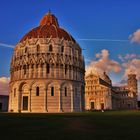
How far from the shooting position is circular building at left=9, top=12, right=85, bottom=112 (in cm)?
5747

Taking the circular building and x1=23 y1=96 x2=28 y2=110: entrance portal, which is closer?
the circular building

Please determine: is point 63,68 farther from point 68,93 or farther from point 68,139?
point 68,139

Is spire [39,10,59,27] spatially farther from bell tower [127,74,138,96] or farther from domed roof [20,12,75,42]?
bell tower [127,74,138,96]

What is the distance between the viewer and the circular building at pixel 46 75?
57.5 metres

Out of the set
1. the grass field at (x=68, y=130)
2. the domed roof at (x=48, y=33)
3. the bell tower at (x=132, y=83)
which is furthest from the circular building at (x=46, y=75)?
the bell tower at (x=132, y=83)

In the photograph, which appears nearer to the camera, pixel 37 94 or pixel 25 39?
pixel 37 94

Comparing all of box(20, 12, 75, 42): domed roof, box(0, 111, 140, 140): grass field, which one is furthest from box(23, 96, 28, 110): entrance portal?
box(0, 111, 140, 140): grass field

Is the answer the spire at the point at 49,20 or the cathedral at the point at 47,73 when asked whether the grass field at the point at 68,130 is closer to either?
the cathedral at the point at 47,73

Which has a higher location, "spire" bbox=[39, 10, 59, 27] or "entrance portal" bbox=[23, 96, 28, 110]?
"spire" bbox=[39, 10, 59, 27]

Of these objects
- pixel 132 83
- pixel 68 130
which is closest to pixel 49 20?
pixel 68 130

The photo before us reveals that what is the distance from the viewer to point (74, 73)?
60.9 meters

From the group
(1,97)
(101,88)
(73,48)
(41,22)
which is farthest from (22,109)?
(101,88)

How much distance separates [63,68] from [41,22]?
72.7 ft

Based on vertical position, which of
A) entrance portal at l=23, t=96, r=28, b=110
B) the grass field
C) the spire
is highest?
the spire
